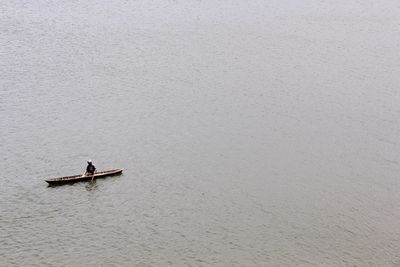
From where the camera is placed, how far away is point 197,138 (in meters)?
46.9

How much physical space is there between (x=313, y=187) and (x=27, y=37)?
4093 cm

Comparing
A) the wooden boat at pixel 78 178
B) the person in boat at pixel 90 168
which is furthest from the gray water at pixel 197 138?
the person in boat at pixel 90 168

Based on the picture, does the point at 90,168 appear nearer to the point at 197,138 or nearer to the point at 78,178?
the point at 78,178

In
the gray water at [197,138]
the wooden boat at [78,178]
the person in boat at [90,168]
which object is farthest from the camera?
the person in boat at [90,168]

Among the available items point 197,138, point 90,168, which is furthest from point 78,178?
point 197,138

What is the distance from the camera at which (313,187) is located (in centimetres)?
4131

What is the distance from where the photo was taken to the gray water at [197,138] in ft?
113

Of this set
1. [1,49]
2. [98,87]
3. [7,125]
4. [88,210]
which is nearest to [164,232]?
[88,210]

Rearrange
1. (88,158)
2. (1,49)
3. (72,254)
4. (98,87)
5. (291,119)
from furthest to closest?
(1,49) → (98,87) → (291,119) → (88,158) → (72,254)

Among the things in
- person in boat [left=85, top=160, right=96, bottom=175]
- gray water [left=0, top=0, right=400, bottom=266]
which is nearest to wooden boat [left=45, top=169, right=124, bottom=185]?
person in boat [left=85, top=160, right=96, bottom=175]

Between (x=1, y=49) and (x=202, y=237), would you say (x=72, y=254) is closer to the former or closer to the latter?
(x=202, y=237)

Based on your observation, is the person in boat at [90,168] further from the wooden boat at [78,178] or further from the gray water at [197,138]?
the gray water at [197,138]

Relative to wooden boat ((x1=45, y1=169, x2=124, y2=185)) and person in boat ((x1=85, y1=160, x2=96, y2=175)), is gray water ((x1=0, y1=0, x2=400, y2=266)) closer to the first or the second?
wooden boat ((x1=45, y1=169, x2=124, y2=185))

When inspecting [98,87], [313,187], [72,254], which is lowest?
[72,254]
